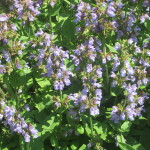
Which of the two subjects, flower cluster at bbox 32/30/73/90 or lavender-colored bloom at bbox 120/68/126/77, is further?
lavender-colored bloom at bbox 120/68/126/77

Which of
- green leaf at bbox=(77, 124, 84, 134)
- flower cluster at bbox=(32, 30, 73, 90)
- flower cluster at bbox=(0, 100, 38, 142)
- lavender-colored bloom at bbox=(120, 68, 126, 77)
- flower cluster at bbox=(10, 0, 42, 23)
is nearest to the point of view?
flower cluster at bbox=(0, 100, 38, 142)

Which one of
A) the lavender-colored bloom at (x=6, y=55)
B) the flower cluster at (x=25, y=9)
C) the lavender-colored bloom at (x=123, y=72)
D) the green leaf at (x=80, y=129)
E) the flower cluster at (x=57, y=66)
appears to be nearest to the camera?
the flower cluster at (x=57, y=66)

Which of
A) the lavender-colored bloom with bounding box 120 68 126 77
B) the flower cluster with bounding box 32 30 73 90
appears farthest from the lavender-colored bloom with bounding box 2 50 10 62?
the lavender-colored bloom with bounding box 120 68 126 77

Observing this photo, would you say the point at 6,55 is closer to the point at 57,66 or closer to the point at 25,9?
the point at 57,66

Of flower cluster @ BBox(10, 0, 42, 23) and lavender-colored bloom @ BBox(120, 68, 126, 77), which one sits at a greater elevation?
flower cluster @ BBox(10, 0, 42, 23)

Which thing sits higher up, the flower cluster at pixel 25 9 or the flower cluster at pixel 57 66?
the flower cluster at pixel 25 9

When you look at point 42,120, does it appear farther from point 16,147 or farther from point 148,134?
point 148,134

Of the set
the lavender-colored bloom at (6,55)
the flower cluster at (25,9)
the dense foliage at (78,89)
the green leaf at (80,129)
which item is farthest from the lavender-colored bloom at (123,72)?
the flower cluster at (25,9)

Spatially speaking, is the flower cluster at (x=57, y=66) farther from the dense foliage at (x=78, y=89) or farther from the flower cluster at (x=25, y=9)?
the flower cluster at (x=25, y=9)

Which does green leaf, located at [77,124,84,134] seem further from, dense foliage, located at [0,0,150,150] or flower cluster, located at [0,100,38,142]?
flower cluster, located at [0,100,38,142]

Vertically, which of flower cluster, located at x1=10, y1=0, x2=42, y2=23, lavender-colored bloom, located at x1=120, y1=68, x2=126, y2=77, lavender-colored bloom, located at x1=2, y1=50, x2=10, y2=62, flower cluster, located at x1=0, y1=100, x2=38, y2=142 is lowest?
flower cluster, located at x1=0, y1=100, x2=38, y2=142

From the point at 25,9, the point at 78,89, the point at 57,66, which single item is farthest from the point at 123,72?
the point at 25,9
